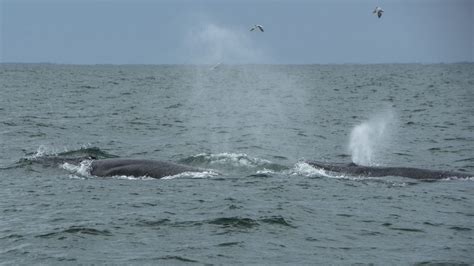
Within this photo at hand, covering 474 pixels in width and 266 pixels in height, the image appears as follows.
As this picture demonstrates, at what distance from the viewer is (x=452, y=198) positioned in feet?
74.3

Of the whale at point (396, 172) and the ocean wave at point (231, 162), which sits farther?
the ocean wave at point (231, 162)

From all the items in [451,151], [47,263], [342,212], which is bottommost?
[47,263]

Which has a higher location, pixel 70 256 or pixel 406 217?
pixel 406 217

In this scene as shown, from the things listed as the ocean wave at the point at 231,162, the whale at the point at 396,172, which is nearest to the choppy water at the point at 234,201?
the ocean wave at the point at 231,162

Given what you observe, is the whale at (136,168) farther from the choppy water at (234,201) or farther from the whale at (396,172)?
the whale at (396,172)

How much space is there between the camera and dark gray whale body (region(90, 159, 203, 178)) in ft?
85.1

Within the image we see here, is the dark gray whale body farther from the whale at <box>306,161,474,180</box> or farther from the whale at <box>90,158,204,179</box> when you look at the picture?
the whale at <box>306,161,474,180</box>

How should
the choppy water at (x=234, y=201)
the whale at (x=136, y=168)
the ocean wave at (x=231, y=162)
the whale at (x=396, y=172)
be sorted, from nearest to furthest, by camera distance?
the choppy water at (x=234, y=201) < the whale at (x=136, y=168) < the whale at (x=396, y=172) < the ocean wave at (x=231, y=162)

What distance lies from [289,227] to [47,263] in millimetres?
5926

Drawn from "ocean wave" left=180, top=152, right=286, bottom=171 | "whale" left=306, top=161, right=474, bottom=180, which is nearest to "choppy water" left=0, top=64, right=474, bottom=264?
→ "ocean wave" left=180, top=152, right=286, bottom=171

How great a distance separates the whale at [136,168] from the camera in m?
25.9

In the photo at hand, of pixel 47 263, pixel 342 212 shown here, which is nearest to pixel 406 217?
pixel 342 212

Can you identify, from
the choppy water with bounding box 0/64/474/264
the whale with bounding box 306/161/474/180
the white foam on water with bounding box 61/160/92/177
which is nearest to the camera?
the choppy water with bounding box 0/64/474/264

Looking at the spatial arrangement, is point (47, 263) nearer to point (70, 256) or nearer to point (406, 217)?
point (70, 256)
